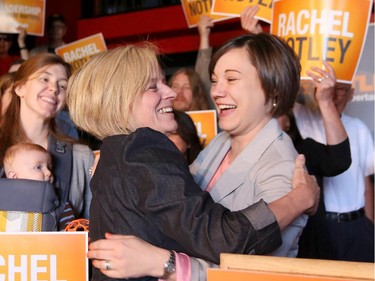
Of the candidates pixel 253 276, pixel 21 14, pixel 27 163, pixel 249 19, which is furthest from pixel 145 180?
pixel 21 14

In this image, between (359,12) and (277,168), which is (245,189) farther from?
(359,12)

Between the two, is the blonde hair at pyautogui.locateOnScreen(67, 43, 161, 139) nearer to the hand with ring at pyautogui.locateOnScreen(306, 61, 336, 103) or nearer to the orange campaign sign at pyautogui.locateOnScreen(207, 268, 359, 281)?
the orange campaign sign at pyautogui.locateOnScreen(207, 268, 359, 281)

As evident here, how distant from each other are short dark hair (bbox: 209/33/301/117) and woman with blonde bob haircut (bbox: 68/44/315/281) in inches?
12.1

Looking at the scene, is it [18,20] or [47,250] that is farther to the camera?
[18,20]

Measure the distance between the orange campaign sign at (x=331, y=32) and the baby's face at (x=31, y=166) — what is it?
1.19 m

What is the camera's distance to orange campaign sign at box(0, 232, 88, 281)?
2.13 m

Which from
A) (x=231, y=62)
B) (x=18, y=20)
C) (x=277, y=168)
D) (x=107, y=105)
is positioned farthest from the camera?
(x=18, y=20)

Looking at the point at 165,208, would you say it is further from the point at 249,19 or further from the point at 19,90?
the point at 249,19

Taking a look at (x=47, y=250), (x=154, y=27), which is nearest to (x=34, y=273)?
(x=47, y=250)

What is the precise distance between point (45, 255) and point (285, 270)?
102 centimetres

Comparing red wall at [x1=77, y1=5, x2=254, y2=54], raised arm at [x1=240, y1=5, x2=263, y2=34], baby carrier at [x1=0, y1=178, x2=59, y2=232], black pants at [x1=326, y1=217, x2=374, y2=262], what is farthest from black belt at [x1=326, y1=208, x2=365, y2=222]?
red wall at [x1=77, y1=5, x2=254, y2=54]

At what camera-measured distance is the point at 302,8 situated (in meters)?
3.12

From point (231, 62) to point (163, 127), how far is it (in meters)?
0.35

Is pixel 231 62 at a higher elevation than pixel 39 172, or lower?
higher
